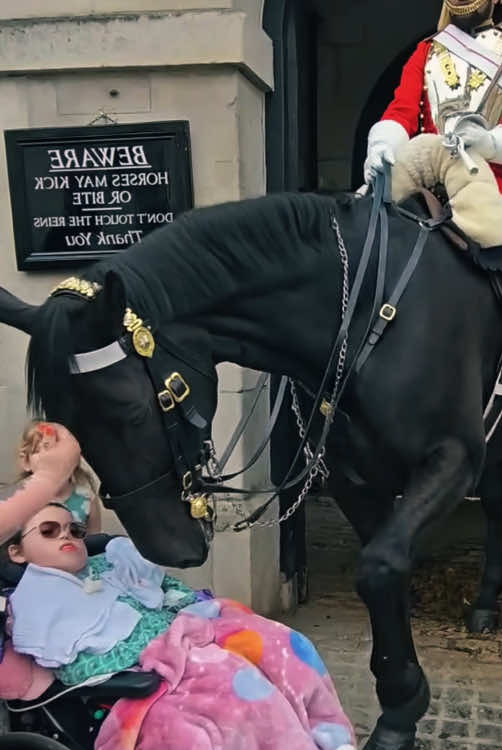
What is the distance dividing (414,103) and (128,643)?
1936mm

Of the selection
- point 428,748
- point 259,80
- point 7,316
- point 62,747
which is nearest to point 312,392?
point 7,316

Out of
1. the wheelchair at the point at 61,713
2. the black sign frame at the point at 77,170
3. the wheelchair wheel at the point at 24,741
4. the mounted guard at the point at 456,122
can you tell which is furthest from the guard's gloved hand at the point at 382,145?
the wheelchair wheel at the point at 24,741

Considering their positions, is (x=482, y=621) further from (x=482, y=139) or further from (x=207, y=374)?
(x=207, y=374)

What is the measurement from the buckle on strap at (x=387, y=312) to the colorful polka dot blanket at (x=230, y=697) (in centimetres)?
85

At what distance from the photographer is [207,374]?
7.20ft

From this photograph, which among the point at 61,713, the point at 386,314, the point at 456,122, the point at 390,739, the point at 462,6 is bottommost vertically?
the point at 390,739

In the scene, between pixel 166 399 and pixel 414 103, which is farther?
pixel 414 103

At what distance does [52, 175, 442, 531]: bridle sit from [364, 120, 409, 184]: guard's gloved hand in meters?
0.09

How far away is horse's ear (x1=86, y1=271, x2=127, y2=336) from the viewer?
1944 mm

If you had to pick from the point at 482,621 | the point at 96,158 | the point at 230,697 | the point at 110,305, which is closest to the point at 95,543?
the point at 230,697

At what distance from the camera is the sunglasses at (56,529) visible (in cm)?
237

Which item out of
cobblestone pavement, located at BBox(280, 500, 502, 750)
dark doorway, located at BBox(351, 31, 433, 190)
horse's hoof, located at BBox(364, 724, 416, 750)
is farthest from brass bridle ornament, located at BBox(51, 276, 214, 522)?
dark doorway, located at BBox(351, 31, 433, 190)

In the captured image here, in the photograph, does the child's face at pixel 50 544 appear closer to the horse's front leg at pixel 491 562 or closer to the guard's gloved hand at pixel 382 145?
the guard's gloved hand at pixel 382 145

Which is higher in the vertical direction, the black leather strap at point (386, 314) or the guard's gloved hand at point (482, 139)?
the guard's gloved hand at point (482, 139)
